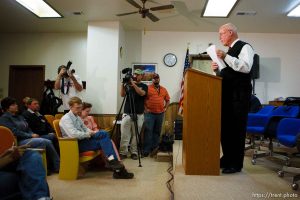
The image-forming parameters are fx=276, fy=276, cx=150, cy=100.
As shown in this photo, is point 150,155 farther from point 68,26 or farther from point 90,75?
point 68,26

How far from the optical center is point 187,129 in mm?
2287

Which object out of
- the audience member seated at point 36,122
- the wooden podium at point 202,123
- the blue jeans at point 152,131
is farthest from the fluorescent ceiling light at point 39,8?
the wooden podium at point 202,123

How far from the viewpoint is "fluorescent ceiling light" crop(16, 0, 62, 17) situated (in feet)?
16.0

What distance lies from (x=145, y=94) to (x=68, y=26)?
8.51 ft

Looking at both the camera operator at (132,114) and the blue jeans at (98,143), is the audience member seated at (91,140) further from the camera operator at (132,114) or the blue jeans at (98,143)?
the camera operator at (132,114)

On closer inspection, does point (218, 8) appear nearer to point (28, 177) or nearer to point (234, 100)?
point (234, 100)

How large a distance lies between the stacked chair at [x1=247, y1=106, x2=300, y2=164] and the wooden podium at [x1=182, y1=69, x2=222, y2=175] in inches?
46.7

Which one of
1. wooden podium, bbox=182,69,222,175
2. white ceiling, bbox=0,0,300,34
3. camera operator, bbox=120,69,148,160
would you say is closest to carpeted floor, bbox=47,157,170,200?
wooden podium, bbox=182,69,222,175

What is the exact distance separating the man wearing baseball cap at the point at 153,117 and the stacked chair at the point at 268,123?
5.18 ft

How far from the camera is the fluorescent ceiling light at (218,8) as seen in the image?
180 inches

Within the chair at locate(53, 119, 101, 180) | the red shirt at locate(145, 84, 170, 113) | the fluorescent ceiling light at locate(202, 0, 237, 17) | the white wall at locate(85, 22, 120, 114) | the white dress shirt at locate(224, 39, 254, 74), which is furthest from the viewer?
the white wall at locate(85, 22, 120, 114)

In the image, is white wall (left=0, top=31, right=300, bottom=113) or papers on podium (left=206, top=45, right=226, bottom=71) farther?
white wall (left=0, top=31, right=300, bottom=113)

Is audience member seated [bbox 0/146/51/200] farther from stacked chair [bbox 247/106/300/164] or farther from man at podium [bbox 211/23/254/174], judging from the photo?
stacked chair [bbox 247/106/300/164]

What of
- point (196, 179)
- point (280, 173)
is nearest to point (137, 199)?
point (196, 179)
